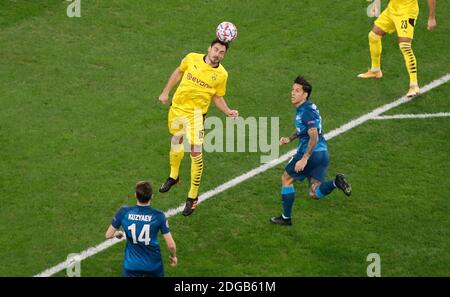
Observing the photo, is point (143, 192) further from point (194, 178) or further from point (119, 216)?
point (194, 178)

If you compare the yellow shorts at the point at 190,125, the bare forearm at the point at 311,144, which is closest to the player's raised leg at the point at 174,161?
the yellow shorts at the point at 190,125

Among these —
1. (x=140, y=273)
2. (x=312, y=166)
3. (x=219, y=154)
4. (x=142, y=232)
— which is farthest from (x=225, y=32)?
(x=140, y=273)

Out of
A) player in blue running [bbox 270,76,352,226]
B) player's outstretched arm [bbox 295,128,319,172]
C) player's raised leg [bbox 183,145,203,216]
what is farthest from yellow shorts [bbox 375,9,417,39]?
player's raised leg [bbox 183,145,203,216]

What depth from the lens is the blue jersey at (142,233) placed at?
472 inches

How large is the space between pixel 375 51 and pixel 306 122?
5.07 meters

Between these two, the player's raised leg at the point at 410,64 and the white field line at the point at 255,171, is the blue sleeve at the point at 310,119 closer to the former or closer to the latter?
the white field line at the point at 255,171

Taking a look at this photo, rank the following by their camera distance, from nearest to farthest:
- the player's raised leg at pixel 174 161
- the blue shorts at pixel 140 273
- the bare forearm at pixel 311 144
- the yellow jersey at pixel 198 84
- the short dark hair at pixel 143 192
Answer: the short dark hair at pixel 143 192 → the blue shorts at pixel 140 273 → the bare forearm at pixel 311 144 → the yellow jersey at pixel 198 84 → the player's raised leg at pixel 174 161

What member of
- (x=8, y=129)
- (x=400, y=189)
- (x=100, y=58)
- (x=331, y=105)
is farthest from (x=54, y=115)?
(x=400, y=189)

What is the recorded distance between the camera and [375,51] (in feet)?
61.1

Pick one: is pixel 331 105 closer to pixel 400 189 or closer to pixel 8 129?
pixel 400 189

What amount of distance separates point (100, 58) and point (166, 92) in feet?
15.0

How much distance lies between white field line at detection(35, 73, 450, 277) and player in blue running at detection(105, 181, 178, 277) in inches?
66.6

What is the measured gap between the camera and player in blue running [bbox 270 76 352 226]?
14.0m

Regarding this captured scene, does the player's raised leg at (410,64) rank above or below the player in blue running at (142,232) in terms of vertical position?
above
